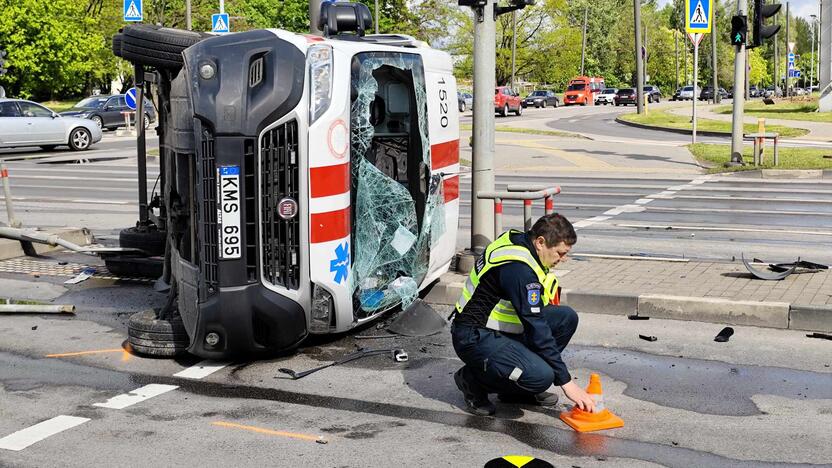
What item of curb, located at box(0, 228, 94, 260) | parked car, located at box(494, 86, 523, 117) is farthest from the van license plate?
parked car, located at box(494, 86, 523, 117)

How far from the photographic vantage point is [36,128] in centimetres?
2953

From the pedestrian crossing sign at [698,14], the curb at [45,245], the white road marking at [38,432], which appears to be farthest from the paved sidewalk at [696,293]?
the pedestrian crossing sign at [698,14]

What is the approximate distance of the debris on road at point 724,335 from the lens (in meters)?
7.28

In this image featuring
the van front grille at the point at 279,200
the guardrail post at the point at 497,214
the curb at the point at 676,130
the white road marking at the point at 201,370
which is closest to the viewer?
the van front grille at the point at 279,200

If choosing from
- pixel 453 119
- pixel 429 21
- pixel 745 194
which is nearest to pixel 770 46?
pixel 429 21

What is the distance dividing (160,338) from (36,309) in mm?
2105

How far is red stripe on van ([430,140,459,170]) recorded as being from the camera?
8.12 metres

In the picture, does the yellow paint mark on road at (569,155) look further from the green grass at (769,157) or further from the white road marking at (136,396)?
the white road marking at (136,396)

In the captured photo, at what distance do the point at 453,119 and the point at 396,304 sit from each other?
1789 mm

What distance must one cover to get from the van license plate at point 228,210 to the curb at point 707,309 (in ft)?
10.7

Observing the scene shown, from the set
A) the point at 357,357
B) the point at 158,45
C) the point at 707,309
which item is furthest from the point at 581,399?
the point at 158,45

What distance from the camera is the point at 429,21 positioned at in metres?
71.3

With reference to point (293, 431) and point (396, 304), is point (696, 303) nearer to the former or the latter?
point (396, 304)

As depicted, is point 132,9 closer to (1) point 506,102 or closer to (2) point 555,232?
(2) point 555,232
